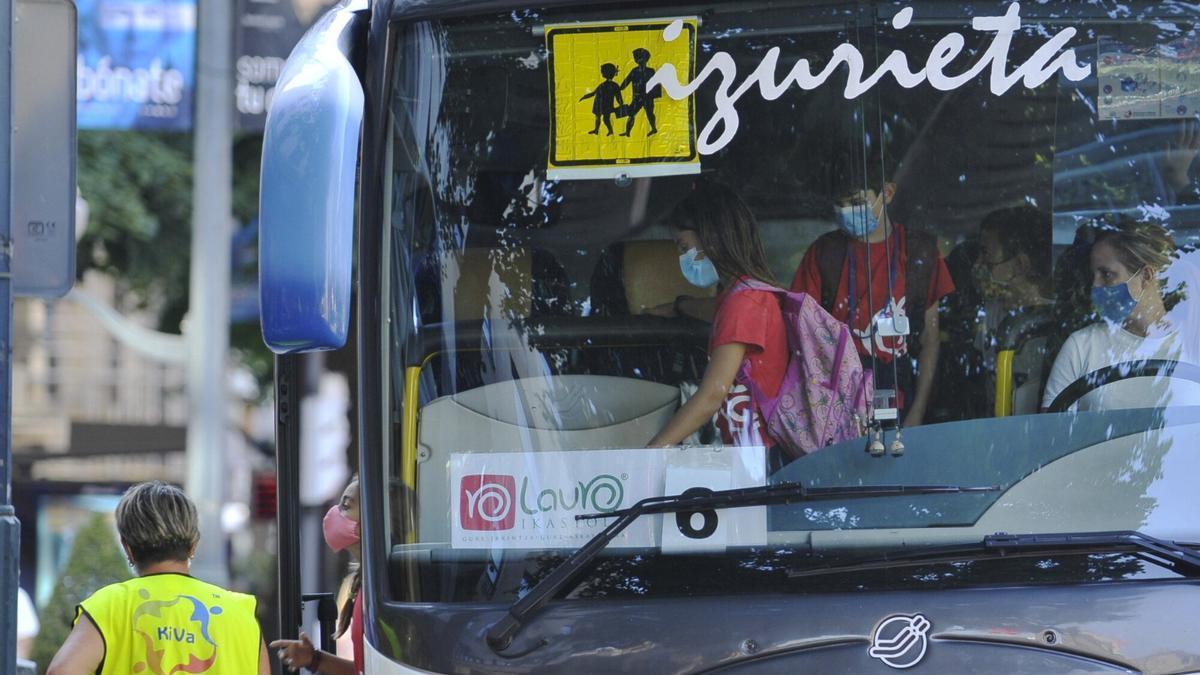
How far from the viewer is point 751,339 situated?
13.1 ft

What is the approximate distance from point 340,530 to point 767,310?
1.59 m

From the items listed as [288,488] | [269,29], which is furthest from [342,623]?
[269,29]

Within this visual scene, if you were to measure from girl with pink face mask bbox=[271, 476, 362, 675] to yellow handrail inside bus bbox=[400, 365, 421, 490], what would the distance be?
0.47m

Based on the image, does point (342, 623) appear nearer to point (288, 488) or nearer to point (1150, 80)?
point (288, 488)

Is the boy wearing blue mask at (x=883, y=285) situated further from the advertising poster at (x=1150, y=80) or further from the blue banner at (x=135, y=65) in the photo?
the blue banner at (x=135, y=65)

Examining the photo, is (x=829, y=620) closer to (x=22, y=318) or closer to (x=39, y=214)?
(x=39, y=214)

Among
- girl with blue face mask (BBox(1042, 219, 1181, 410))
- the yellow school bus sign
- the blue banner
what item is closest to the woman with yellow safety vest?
the yellow school bus sign

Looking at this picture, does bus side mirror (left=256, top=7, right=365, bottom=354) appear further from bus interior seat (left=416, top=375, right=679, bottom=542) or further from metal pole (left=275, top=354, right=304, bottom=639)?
metal pole (left=275, top=354, right=304, bottom=639)

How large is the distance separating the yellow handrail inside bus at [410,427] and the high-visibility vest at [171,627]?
0.64 m

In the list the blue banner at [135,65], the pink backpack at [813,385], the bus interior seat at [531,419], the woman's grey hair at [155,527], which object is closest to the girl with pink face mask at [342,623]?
the woman's grey hair at [155,527]

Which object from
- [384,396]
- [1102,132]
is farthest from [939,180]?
[384,396]

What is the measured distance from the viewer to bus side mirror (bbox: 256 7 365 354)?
353 centimetres

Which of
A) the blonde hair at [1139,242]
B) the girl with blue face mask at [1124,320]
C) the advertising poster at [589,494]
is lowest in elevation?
the advertising poster at [589,494]

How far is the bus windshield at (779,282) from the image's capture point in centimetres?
377
